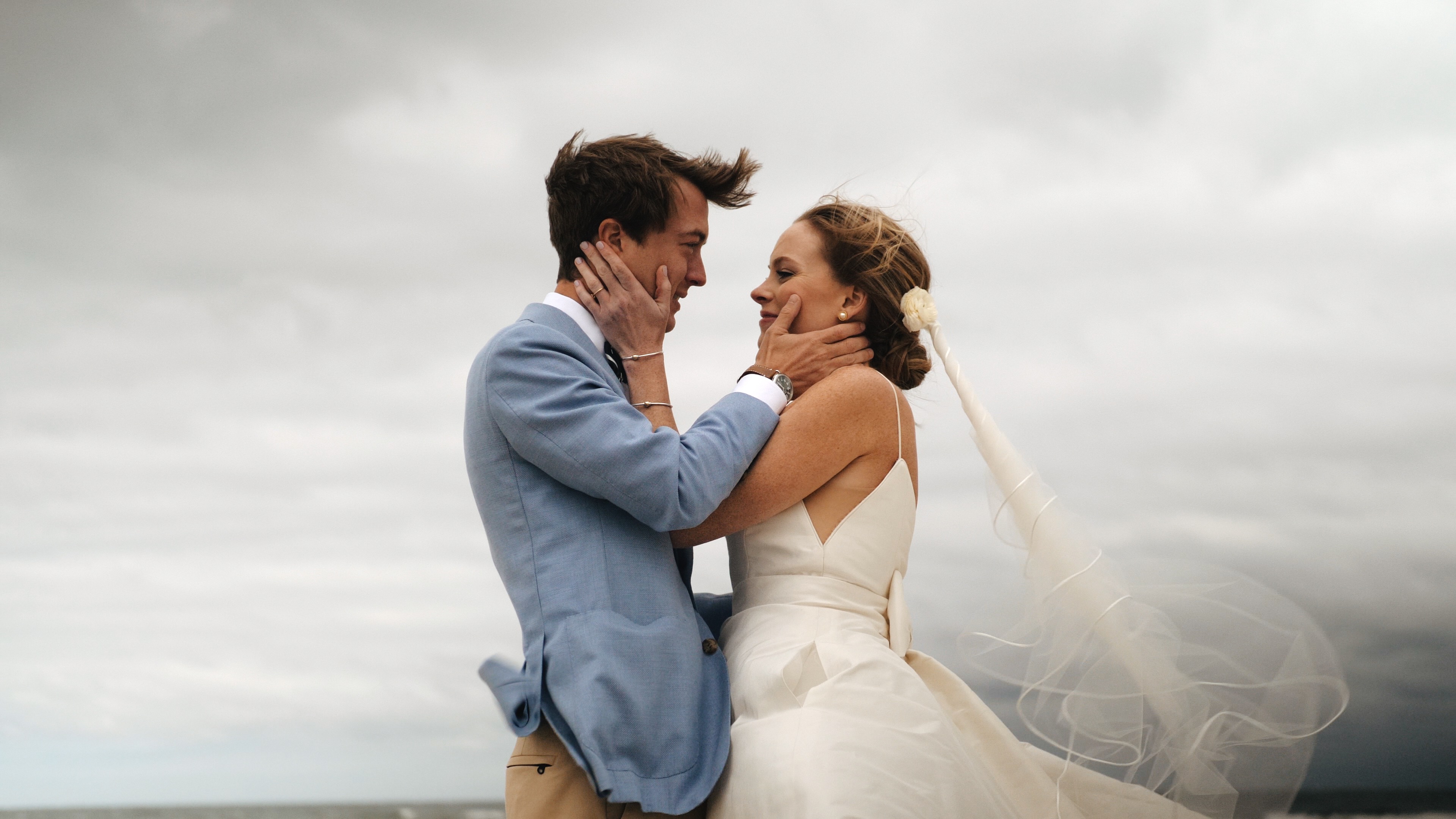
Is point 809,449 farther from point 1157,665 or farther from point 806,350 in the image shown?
point 1157,665

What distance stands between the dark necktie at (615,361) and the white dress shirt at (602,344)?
0.4 inches

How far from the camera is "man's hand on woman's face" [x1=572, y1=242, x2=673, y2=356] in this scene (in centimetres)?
331

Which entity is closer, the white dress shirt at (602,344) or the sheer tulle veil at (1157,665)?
the sheer tulle veil at (1157,665)

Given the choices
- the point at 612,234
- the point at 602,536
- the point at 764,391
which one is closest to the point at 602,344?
the point at 612,234

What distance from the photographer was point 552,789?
2801mm

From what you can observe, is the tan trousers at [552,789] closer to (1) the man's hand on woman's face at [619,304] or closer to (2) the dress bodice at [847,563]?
(2) the dress bodice at [847,563]

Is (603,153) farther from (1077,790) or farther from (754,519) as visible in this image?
(1077,790)

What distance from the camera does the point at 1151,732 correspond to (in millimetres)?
3248

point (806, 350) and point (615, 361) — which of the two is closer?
point (615, 361)

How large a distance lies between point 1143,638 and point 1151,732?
29cm

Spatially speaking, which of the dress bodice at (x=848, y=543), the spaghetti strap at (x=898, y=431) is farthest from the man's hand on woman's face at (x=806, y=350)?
the dress bodice at (x=848, y=543)

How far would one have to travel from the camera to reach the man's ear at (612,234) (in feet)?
11.4

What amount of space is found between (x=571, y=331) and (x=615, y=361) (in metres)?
0.22

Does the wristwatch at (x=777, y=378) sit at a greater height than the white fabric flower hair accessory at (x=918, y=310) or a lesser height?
lesser
